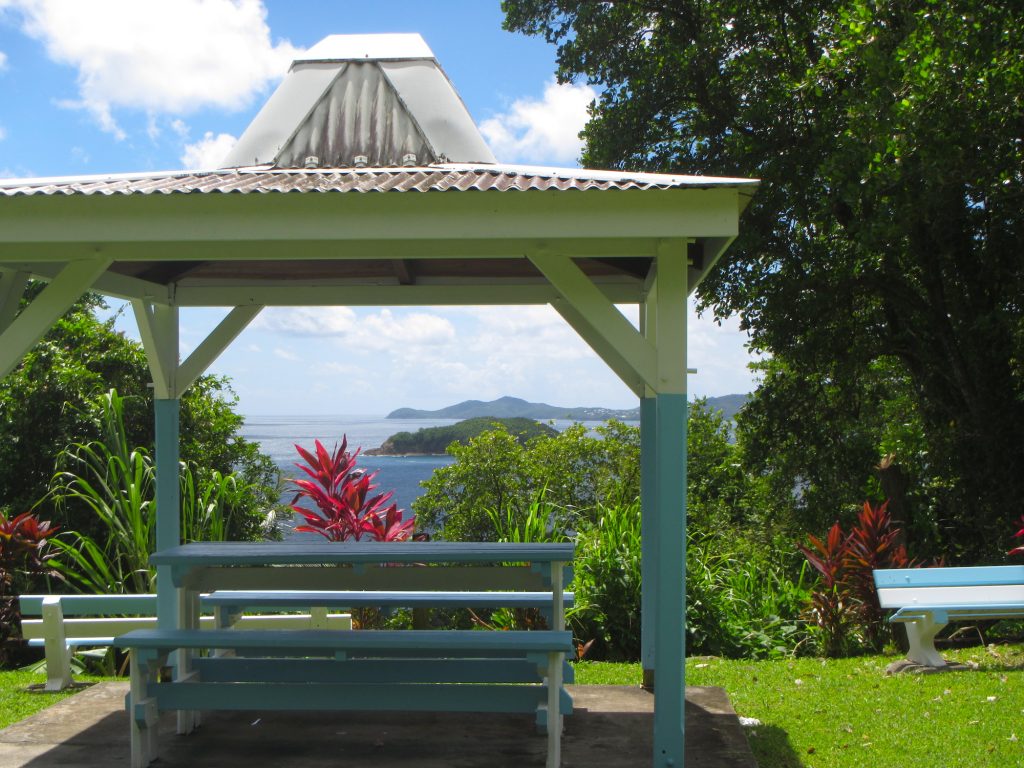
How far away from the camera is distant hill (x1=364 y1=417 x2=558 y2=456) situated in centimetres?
1292

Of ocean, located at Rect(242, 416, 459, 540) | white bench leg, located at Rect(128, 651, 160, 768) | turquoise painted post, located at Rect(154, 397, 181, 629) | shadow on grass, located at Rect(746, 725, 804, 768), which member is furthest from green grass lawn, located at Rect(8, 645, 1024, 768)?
ocean, located at Rect(242, 416, 459, 540)

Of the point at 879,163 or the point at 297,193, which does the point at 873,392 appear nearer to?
the point at 879,163

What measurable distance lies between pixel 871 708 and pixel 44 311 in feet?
15.5

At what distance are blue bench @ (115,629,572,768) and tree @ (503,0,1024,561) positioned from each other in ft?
21.2

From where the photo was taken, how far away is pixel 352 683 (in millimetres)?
4395

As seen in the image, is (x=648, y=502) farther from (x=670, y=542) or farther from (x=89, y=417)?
(x=89, y=417)

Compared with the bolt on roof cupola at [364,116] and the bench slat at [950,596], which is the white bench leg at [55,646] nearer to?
the bolt on roof cupola at [364,116]

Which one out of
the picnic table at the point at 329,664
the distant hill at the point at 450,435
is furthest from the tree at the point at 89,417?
the picnic table at the point at 329,664

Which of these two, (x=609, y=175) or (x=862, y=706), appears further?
(x=862, y=706)

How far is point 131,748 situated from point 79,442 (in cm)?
669

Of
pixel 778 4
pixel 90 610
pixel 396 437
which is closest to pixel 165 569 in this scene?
pixel 90 610

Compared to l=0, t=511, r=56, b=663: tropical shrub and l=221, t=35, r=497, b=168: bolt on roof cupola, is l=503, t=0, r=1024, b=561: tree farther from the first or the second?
l=0, t=511, r=56, b=663: tropical shrub

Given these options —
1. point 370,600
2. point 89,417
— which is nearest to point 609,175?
point 370,600

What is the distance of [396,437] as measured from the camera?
27.8 metres
